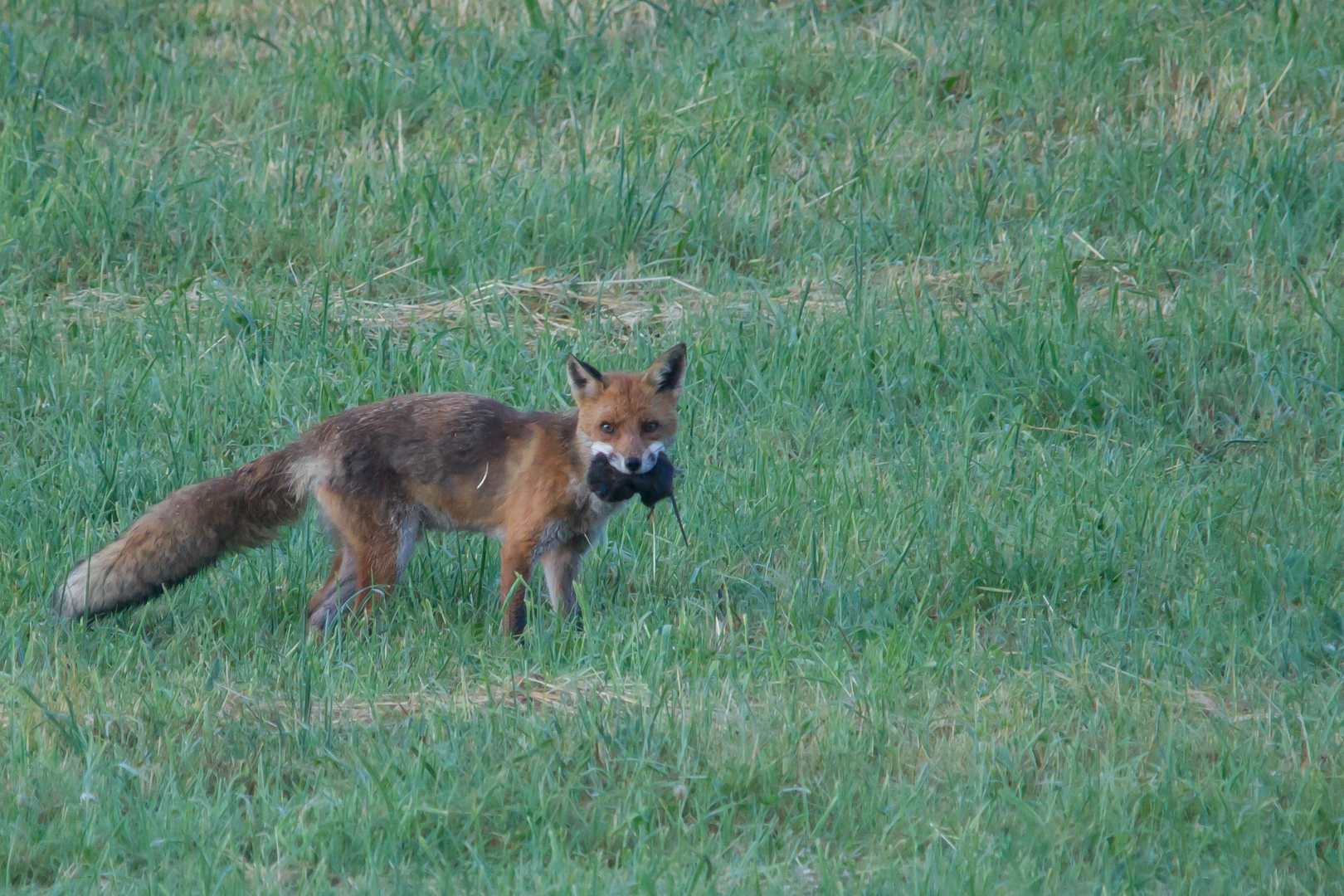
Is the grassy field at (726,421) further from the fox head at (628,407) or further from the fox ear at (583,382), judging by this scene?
the fox ear at (583,382)

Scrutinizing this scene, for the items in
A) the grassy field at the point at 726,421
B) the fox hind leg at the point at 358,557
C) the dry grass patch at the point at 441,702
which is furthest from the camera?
the fox hind leg at the point at 358,557

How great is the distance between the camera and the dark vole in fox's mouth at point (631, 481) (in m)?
5.59

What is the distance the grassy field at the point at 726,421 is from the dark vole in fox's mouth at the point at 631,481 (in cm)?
52

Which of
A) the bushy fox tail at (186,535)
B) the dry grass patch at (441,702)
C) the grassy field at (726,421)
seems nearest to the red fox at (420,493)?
the bushy fox tail at (186,535)

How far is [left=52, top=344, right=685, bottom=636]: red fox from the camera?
560cm

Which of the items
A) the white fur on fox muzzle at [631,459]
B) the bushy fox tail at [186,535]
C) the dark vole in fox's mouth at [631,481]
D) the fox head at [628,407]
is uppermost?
the fox head at [628,407]

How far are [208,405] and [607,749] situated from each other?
13.3 feet

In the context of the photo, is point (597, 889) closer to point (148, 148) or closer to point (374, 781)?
point (374, 781)

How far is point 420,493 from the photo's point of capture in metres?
5.93

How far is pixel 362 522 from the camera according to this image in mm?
5762

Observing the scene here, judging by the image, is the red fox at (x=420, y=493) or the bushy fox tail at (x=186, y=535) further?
the red fox at (x=420, y=493)

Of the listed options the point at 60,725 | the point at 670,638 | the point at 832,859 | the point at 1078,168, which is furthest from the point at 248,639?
the point at 1078,168

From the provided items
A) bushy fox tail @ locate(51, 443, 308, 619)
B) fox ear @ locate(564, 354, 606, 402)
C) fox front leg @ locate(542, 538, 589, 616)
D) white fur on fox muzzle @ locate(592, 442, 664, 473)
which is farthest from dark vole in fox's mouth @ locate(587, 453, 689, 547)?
bushy fox tail @ locate(51, 443, 308, 619)

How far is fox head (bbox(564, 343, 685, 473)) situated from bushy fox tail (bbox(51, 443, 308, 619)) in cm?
126
